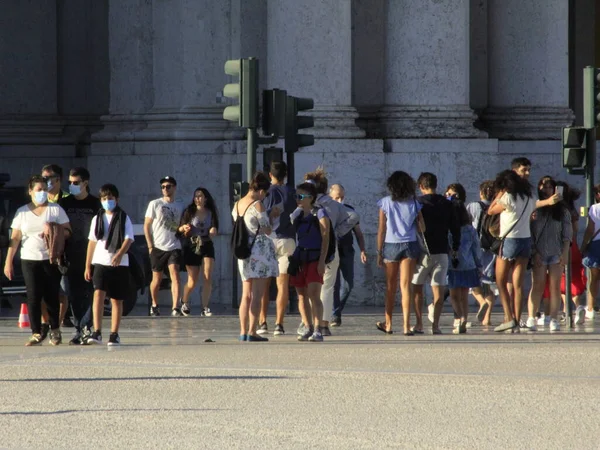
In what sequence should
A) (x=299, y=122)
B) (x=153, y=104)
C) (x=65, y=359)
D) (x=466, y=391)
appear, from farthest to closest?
(x=153, y=104), (x=299, y=122), (x=65, y=359), (x=466, y=391)

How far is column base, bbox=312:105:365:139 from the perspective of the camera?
24375 millimetres

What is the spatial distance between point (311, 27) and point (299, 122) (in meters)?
4.32

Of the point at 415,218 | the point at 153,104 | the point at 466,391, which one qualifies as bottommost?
the point at 466,391

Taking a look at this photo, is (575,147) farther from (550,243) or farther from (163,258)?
(163,258)

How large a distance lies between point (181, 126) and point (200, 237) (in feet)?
11.7

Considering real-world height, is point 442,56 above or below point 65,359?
above

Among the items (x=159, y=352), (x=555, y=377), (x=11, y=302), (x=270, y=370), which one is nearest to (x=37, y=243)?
(x=159, y=352)

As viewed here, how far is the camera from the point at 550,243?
19078 millimetres

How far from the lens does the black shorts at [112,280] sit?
16875 mm

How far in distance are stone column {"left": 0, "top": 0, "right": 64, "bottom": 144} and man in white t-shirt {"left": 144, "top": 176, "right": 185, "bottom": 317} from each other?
26.6 ft

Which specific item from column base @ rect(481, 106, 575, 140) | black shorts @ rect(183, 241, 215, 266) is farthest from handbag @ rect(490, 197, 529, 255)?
column base @ rect(481, 106, 575, 140)

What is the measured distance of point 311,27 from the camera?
24.3 m

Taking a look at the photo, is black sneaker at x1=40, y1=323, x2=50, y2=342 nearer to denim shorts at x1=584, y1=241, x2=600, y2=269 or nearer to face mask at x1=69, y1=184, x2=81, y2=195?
face mask at x1=69, y1=184, x2=81, y2=195

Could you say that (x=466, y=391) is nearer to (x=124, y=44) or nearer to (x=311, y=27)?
(x=311, y=27)
